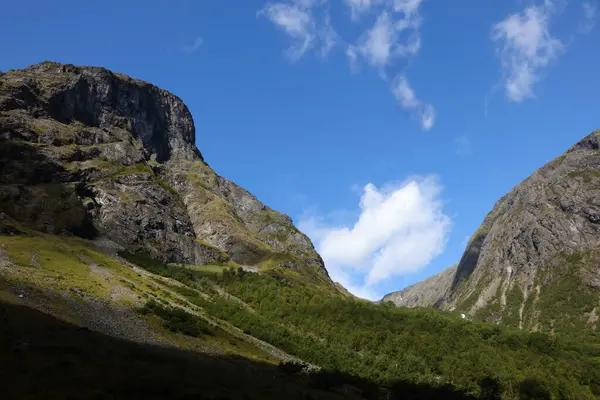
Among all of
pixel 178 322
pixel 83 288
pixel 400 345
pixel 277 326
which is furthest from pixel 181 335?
pixel 400 345

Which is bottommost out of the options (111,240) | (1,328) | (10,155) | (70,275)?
(1,328)

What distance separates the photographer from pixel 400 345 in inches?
6289

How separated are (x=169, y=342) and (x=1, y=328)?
30.5 meters

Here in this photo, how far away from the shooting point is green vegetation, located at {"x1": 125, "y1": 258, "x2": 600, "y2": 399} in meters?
131

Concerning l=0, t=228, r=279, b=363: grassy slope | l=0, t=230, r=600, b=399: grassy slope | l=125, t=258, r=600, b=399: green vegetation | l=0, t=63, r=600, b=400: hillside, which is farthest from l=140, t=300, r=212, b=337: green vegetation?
l=125, t=258, r=600, b=399: green vegetation

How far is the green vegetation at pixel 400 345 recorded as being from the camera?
131 meters

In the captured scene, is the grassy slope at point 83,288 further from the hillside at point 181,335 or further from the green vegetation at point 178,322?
the green vegetation at point 178,322

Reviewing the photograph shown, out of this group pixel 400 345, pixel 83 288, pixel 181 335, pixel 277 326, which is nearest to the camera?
pixel 181 335

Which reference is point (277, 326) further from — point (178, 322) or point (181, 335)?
point (181, 335)

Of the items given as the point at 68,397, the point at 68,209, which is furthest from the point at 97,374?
the point at 68,209

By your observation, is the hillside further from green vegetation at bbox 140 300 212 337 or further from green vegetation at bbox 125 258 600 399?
green vegetation at bbox 125 258 600 399

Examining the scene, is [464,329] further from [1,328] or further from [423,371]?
[1,328]

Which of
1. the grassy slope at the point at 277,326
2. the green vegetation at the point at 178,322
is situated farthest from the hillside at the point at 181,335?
the grassy slope at the point at 277,326

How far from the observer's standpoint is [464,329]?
617 ft
